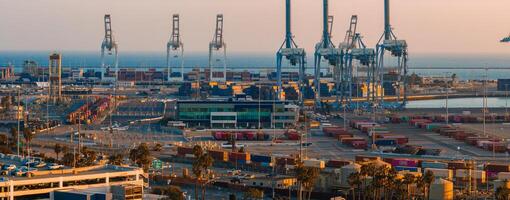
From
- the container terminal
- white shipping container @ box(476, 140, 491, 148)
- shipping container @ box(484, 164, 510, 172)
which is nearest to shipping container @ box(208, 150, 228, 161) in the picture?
the container terminal

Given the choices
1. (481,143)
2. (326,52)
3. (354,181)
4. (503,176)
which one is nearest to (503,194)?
(354,181)

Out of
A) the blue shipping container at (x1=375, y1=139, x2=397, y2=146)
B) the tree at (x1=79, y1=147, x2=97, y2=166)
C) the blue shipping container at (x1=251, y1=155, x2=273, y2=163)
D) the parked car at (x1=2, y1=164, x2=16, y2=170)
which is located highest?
the parked car at (x1=2, y1=164, x2=16, y2=170)

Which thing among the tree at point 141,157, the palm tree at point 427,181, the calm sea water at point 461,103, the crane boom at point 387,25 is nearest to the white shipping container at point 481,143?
the palm tree at point 427,181

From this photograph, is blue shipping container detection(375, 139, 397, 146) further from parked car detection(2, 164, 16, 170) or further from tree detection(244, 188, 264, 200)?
parked car detection(2, 164, 16, 170)

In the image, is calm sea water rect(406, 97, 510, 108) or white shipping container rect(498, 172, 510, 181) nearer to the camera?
white shipping container rect(498, 172, 510, 181)

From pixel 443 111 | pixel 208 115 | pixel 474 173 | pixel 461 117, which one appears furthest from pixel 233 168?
pixel 443 111

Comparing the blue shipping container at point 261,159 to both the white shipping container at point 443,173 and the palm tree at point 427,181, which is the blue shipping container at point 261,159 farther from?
the palm tree at point 427,181
